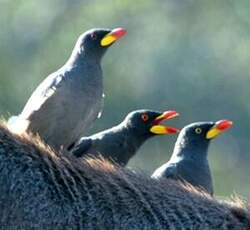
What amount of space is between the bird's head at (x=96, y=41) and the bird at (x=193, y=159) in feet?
2.46

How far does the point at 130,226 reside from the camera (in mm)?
→ 7055

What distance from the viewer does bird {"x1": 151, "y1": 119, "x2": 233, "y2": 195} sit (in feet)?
29.3

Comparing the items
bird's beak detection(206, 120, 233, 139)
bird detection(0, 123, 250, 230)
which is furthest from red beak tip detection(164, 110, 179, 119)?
bird detection(0, 123, 250, 230)

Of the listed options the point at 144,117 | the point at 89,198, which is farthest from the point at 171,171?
the point at 89,198

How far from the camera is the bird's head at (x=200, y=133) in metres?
9.76

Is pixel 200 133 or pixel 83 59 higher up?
pixel 83 59

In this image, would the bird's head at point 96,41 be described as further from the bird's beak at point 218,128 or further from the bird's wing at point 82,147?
A: the bird's beak at point 218,128

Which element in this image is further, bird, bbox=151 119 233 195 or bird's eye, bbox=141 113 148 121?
bird's eye, bbox=141 113 148 121

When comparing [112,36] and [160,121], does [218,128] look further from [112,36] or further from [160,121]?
[112,36]

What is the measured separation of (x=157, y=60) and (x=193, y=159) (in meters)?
15.1

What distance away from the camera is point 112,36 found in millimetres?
9883

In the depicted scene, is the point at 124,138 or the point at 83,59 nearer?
the point at 83,59

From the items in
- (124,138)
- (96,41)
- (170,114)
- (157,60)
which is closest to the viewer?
(124,138)

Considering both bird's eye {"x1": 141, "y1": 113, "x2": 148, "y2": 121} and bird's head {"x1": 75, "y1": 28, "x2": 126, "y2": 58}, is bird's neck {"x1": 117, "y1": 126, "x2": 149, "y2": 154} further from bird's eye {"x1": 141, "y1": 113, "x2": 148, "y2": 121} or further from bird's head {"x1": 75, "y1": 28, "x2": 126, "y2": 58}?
bird's head {"x1": 75, "y1": 28, "x2": 126, "y2": 58}
